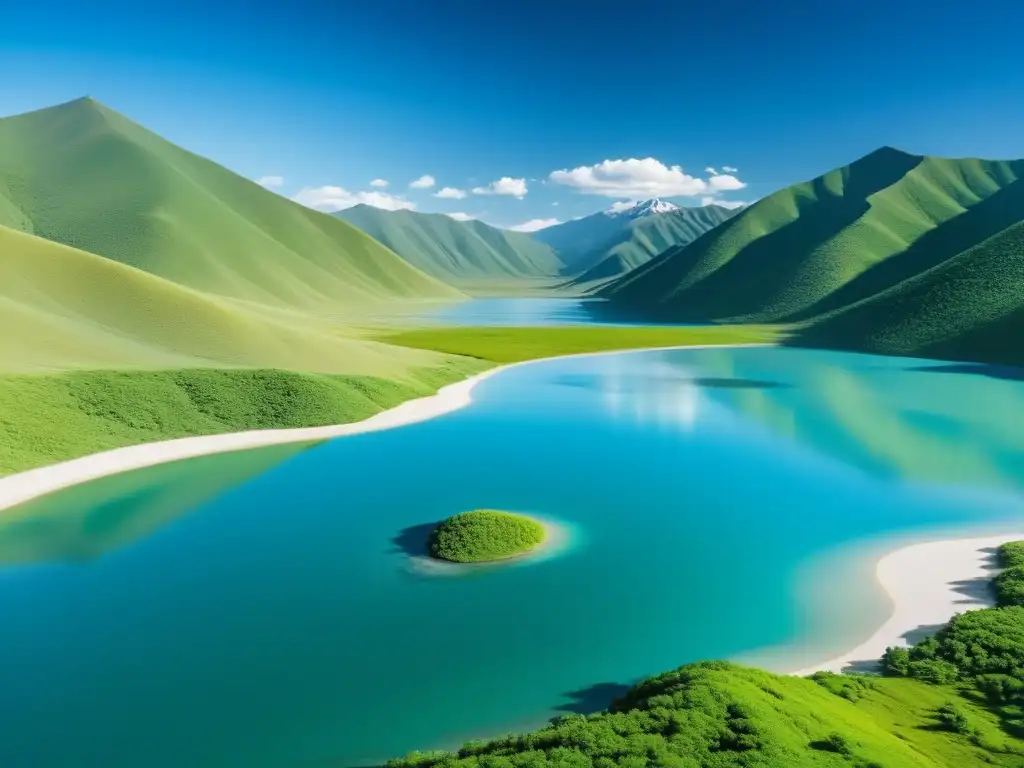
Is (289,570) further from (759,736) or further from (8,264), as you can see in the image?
(8,264)

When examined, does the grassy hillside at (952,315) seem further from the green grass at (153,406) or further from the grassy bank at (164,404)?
the green grass at (153,406)

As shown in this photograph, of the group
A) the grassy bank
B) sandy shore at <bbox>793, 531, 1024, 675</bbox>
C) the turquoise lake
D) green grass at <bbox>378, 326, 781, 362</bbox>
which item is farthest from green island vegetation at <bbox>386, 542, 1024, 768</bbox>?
green grass at <bbox>378, 326, 781, 362</bbox>

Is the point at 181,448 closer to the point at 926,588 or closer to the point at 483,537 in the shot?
the point at 483,537

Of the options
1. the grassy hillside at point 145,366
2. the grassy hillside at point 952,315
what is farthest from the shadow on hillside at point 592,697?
the grassy hillside at point 952,315

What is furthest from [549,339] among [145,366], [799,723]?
[799,723]

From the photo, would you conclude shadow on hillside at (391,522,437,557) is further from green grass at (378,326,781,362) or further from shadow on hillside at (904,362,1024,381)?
shadow on hillside at (904,362,1024,381)

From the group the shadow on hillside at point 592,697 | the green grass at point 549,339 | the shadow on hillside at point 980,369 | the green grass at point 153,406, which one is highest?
the green grass at point 549,339
